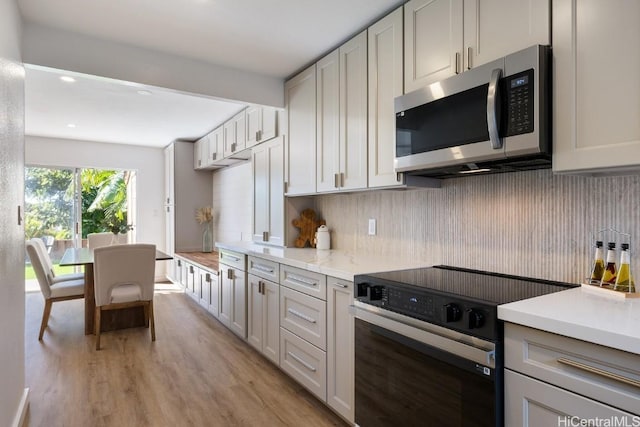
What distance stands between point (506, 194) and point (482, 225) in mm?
209

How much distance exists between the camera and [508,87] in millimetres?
1473

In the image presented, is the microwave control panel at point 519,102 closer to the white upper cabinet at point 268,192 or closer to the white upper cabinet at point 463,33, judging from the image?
the white upper cabinet at point 463,33

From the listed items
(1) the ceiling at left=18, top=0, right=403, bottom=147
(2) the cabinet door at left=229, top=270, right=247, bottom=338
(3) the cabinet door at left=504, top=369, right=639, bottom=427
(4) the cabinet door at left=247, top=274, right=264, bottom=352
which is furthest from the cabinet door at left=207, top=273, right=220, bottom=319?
(3) the cabinet door at left=504, top=369, right=639, bottom=427

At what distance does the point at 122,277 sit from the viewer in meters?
3.38

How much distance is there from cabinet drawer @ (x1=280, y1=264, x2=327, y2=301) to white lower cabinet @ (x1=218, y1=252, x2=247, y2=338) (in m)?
0.74

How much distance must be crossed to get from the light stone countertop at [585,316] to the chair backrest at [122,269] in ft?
10.3

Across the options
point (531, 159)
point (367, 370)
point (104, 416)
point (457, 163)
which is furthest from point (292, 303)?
point (531, 159)

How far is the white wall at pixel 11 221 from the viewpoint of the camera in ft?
5.48

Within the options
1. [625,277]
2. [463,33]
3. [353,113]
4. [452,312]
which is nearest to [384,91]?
Result: [353,113]

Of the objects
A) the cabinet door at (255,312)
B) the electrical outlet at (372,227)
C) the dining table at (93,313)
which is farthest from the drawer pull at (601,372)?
the dining table at (93,313)

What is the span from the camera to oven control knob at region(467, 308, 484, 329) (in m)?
→ 1.29

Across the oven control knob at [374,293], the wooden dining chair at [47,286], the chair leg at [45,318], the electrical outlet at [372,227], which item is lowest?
the chair leg at [45,318]

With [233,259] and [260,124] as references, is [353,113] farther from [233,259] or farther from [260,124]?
[233,259]

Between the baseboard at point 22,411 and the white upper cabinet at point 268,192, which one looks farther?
the white upper cabinet at point 268,192
